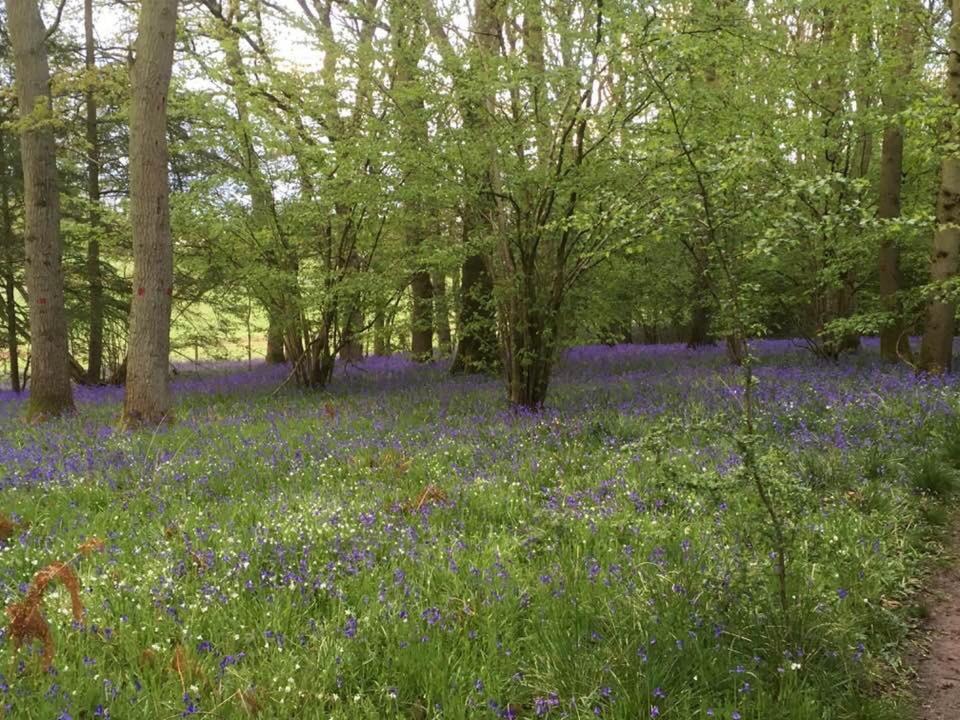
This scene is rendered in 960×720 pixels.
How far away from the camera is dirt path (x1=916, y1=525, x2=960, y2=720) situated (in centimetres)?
330

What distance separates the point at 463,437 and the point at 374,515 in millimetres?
2852

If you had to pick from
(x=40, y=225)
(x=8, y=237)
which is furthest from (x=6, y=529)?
(x=8, y=237)

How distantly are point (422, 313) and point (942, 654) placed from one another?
495 inches

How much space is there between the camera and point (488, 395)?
10.9 meters

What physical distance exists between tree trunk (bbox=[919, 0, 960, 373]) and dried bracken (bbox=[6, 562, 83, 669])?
10.9 meters

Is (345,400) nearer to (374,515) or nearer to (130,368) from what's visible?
(130,368)

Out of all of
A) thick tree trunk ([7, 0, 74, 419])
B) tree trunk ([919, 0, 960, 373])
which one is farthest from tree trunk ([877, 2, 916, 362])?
thick tree trunk ([7, 0, 74, 419])

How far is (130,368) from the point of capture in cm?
945

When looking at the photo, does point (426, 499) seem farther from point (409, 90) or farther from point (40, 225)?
point (40, 225)

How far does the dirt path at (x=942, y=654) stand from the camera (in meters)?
3.30

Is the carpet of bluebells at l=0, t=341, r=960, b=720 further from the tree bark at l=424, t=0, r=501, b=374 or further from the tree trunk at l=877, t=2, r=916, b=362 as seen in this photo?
the tree trunk at l=877, t=2, r=916, b=362

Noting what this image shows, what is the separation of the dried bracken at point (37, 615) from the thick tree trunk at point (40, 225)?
9.22 metres

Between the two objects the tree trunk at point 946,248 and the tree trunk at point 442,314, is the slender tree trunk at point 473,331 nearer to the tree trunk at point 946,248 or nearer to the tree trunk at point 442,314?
the tree trunk at point 442,314

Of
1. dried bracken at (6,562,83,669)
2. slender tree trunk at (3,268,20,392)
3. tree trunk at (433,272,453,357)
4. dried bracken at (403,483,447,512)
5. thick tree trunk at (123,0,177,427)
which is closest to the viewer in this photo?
dried bracken at (6,562,83,669)
